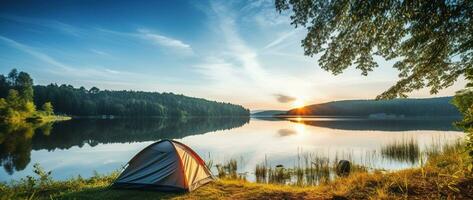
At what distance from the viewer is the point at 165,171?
988 centimetres

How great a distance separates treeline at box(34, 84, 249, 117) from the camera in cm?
10350

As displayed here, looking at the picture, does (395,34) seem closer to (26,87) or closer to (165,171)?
(165,171)

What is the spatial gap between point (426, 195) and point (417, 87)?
5.53m

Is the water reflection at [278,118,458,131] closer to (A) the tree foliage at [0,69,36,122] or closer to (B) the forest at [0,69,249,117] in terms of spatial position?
(A) the tree foliage at [0,69,36,122]

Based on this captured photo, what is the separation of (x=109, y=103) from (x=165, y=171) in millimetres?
129032

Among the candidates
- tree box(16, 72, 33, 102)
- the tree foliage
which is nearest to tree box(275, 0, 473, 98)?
the tree foliage

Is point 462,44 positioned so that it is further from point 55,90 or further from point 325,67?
point 55,90

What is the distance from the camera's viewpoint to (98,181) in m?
12.0

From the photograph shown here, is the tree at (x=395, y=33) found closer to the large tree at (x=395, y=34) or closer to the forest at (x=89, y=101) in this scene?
the large tree at (x=395, y=34)

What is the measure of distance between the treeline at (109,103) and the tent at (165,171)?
359 feet

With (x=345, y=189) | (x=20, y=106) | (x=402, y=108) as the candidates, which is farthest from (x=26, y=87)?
(x=402, y=108)

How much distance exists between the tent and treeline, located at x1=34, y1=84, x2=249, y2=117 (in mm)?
109519

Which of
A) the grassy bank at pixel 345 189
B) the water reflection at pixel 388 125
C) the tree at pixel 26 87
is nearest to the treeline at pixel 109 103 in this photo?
the tree at pixel 26 87

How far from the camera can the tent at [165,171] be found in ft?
31.6
